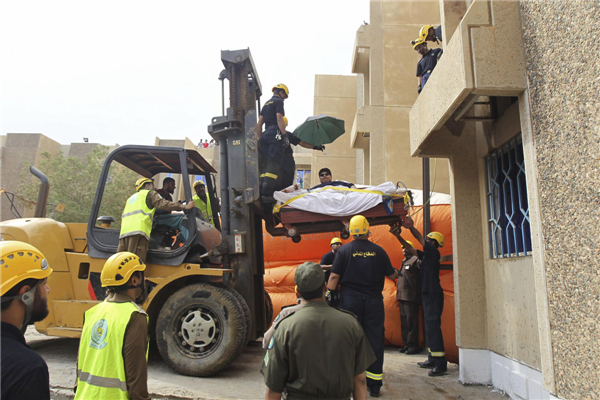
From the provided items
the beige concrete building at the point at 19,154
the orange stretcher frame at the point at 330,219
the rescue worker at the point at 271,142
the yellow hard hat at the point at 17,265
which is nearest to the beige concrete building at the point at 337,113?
the beige concrete building at the point at 19,154

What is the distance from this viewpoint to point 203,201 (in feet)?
21.9

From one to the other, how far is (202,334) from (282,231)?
1.74m

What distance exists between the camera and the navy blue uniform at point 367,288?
4.45 meters

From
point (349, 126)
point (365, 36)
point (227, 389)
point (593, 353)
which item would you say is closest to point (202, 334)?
point (227, 389)

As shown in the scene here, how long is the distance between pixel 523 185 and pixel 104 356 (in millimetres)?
3864

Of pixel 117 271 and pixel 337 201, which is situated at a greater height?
pixel 337 201

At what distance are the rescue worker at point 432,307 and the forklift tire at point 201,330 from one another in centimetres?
227

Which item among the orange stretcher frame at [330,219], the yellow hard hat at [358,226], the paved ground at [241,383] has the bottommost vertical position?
the paved ground at [241,383]

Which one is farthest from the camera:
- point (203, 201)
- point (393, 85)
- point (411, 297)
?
point (393, 85)

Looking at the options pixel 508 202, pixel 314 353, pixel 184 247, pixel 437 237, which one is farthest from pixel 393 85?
pixel 314 353

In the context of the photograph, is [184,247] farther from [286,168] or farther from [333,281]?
[333,281]

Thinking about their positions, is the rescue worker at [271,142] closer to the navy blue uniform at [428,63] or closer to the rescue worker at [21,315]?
the navy blue uniform at [428,63]

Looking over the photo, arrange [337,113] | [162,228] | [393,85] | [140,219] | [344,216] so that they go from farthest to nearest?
[337,113] → [393,85] → [162,228] → [140,219] → [344,216]

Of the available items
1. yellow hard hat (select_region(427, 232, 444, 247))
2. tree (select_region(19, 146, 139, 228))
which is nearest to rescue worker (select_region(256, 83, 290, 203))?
yellow hard hat (select_region(427, 232, 444, 247))
